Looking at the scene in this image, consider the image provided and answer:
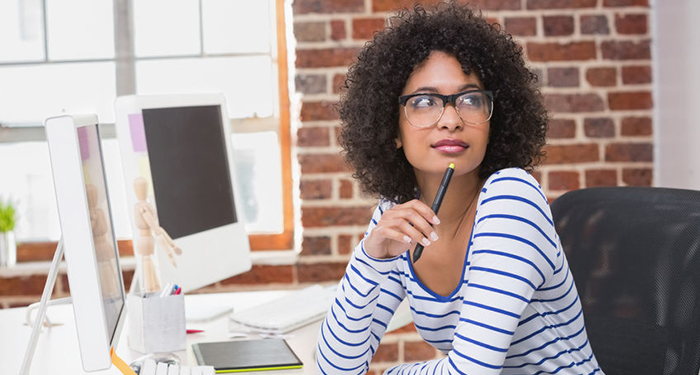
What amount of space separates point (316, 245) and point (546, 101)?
2.87 feet

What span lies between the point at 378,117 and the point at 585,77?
1.36m

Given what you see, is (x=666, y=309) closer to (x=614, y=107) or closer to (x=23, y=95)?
(x=614, y=107)

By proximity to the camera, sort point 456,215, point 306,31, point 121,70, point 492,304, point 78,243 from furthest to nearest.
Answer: point 121,70, point 306,31, point 456,215, point 492,304, point 78,243

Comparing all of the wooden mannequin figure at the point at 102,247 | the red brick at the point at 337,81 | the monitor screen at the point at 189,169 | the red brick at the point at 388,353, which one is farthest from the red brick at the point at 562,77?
the wooden mannequin figure at the point at 102,247

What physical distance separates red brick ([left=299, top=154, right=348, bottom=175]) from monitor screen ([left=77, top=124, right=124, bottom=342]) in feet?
3.77

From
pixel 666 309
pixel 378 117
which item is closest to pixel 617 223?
pixel 666 309

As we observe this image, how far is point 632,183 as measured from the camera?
2.40 metres

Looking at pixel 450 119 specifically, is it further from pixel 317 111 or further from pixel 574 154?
pixel 574 154

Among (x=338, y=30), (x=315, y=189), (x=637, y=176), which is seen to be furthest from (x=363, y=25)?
(x=637, y=176)

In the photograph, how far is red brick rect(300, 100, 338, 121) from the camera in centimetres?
234

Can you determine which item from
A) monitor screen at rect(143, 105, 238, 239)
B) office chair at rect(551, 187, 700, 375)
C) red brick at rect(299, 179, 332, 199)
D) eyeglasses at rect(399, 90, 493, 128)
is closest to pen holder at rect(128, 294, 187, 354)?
monitor screen at rect(143, 105, 238, 239)

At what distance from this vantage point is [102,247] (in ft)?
3.29

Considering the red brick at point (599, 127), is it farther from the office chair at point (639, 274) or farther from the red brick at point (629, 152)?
the office chair at point (639, 274)

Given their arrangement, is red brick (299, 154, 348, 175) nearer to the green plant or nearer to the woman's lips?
the green plant
